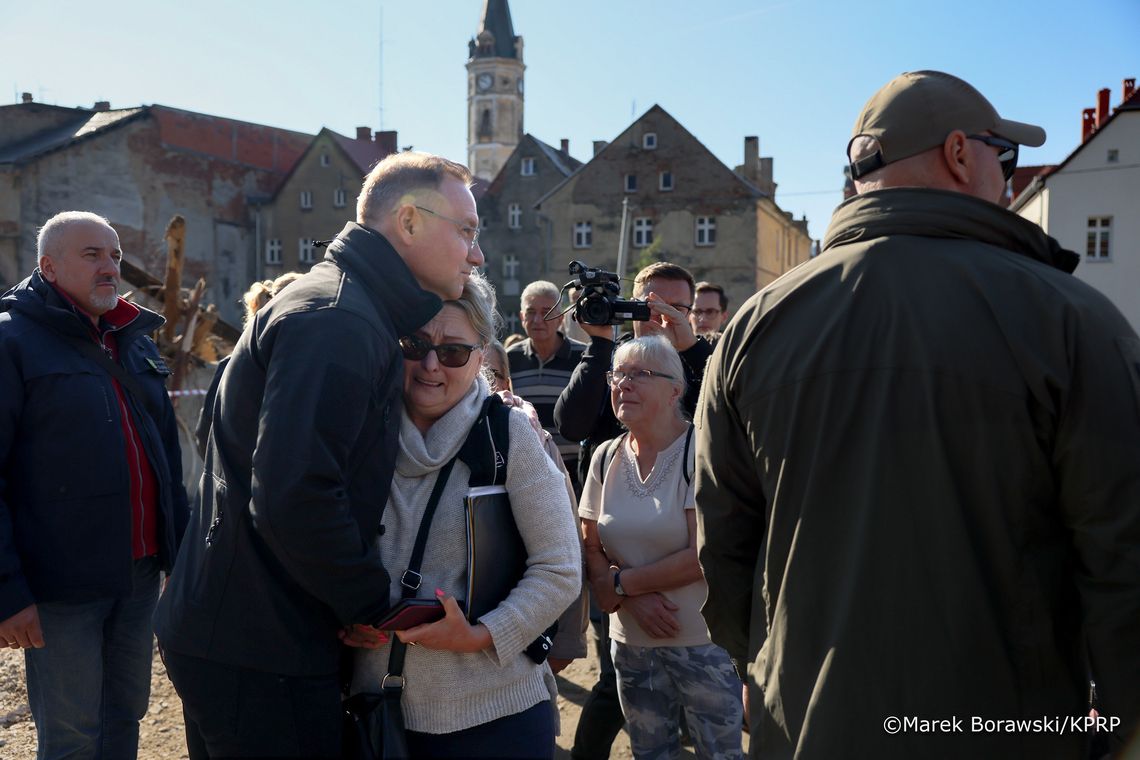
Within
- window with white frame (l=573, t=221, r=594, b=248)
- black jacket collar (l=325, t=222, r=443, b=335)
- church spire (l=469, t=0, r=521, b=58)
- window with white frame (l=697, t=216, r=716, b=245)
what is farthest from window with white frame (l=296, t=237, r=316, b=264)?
church spire (l=469, t=0, r=521, b=58)

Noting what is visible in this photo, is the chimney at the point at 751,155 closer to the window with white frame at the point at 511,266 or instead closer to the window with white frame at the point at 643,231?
the window with white frame at the point at 643,231

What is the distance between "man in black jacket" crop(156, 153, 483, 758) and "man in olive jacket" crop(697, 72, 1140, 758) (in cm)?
89

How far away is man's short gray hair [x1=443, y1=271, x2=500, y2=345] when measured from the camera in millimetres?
2533

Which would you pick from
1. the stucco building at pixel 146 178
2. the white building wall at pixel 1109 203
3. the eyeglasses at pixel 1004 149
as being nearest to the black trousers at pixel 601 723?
the eyeglasses at pixel 1004 149

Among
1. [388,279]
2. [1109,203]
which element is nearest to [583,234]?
[1109,203]

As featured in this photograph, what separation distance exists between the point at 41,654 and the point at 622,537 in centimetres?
218

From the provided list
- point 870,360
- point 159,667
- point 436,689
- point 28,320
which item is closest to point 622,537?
point 436,689

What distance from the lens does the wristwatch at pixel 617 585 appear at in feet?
11.7

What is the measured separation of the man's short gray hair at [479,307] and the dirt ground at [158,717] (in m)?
2.82

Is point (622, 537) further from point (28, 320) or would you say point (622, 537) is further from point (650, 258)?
point (650, 258)

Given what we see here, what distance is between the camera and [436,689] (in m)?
2.23

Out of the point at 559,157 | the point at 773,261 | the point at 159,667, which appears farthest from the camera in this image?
the point at 559,157

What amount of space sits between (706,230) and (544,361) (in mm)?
34058

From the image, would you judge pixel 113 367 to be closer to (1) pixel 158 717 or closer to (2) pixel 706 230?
(1) pixel 158 717
